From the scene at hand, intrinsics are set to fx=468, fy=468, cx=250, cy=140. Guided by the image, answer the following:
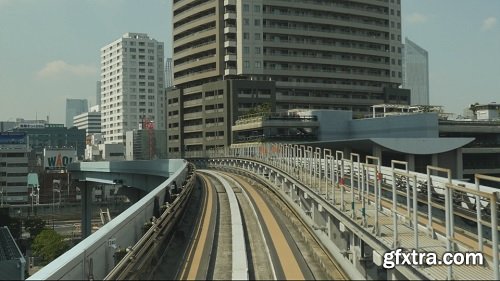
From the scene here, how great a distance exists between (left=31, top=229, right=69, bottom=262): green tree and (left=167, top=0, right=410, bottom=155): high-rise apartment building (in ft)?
135

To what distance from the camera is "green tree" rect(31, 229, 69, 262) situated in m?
65.6

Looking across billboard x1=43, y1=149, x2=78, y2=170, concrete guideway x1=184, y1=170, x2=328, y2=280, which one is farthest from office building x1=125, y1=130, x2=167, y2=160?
concrete guideway x1=184, y1=170, x2=328, y2=280

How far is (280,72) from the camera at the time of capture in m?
103

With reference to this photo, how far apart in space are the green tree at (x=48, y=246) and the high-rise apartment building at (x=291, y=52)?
135 feet

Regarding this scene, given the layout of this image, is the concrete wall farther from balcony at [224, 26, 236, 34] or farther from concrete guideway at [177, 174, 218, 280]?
balcony at [224, 26, 236, 34]

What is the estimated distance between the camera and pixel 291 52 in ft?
347

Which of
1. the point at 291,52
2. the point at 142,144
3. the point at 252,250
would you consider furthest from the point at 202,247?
the point at 142,144

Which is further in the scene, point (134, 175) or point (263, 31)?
point (263, 31)

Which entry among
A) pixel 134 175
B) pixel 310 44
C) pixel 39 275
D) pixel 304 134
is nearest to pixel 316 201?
pixel 39 275

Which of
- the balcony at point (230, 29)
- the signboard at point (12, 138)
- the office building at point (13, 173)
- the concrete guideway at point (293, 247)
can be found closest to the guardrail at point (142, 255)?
the concrete guideway at point (293, 247)

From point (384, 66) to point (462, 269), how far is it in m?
115

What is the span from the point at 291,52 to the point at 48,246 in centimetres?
6493

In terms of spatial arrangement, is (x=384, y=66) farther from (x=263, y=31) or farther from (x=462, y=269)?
(x=462, y=269)

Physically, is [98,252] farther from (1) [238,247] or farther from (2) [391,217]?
(2) [391,217]
